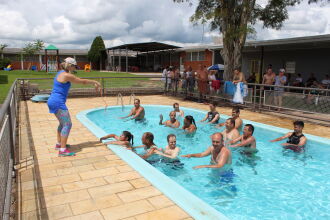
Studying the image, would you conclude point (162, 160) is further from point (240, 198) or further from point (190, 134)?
point (190, 134)

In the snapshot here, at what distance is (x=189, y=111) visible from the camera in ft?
37.9

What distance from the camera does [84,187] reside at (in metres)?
3.79

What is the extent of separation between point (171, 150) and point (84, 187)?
2259mm

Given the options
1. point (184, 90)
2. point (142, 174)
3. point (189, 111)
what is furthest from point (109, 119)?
point (142, 174)

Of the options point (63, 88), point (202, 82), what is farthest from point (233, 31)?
point (63, 88)

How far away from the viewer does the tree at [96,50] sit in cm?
4686

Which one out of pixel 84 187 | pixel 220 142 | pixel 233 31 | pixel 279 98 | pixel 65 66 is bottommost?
pixel 84 187

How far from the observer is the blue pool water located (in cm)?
439

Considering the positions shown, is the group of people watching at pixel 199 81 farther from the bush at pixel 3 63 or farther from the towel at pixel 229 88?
the bush at pixel 3 63

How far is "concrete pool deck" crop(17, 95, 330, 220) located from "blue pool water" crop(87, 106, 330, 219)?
1.35m

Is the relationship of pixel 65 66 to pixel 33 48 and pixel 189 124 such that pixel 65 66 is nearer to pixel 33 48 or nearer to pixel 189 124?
pixel 189 124

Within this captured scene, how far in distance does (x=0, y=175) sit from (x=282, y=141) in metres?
6.72

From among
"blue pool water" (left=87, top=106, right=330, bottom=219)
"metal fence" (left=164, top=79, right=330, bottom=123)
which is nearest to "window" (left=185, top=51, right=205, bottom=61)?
"metal fence" (left=164, top=79, right=330, bottom=123)

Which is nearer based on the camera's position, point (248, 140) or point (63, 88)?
point (63, 88)
